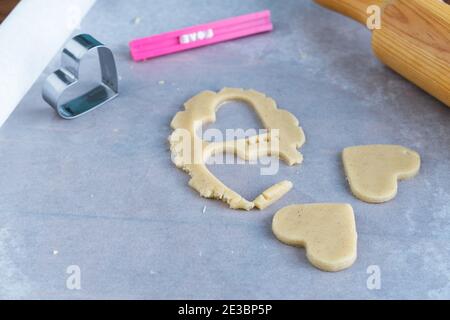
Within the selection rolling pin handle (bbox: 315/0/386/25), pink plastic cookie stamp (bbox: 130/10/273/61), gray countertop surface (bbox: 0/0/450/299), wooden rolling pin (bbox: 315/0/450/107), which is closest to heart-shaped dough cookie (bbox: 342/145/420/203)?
gray countertop surface (bbox: 0/0/450/299)

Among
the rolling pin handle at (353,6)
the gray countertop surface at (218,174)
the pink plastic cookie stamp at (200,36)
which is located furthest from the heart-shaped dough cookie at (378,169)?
the pink plastic cookie stamp at (200,36)

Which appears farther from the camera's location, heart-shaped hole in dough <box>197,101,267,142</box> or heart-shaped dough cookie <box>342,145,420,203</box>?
heart-shaped hole in dough <box>197,101,267,142</box>

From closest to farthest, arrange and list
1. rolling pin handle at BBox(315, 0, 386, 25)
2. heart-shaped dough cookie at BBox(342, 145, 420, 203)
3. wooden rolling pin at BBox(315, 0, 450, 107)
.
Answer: heart-shaped dough cookie at BBox(342, 145, 420, 203) → wooden rolling pin at BBox(315, 0, 450, 107) → rolling pin handle at BBox(315, 0, 386, 25)

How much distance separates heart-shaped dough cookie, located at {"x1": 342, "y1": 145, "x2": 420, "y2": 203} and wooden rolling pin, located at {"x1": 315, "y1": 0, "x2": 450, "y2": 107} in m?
0.19

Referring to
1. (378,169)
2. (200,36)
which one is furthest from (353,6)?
(378,169)

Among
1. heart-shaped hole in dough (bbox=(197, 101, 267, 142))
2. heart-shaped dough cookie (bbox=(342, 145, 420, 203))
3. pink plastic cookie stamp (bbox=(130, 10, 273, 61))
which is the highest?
pink plastic cookie stamp (bbox=(130, 10, 273, 61))

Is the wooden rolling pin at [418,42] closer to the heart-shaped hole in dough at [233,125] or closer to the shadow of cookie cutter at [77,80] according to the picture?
the heart-shaped hole in dough at [233,125]

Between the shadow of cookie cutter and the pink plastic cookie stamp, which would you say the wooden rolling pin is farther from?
the shadow of cookie cutter

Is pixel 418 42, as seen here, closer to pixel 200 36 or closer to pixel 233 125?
pixel 233 125

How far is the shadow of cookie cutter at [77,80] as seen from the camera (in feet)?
4.77

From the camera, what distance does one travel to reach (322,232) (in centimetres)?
117

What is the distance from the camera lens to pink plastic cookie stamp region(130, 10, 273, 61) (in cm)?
165

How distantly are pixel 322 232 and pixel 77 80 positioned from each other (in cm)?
65
